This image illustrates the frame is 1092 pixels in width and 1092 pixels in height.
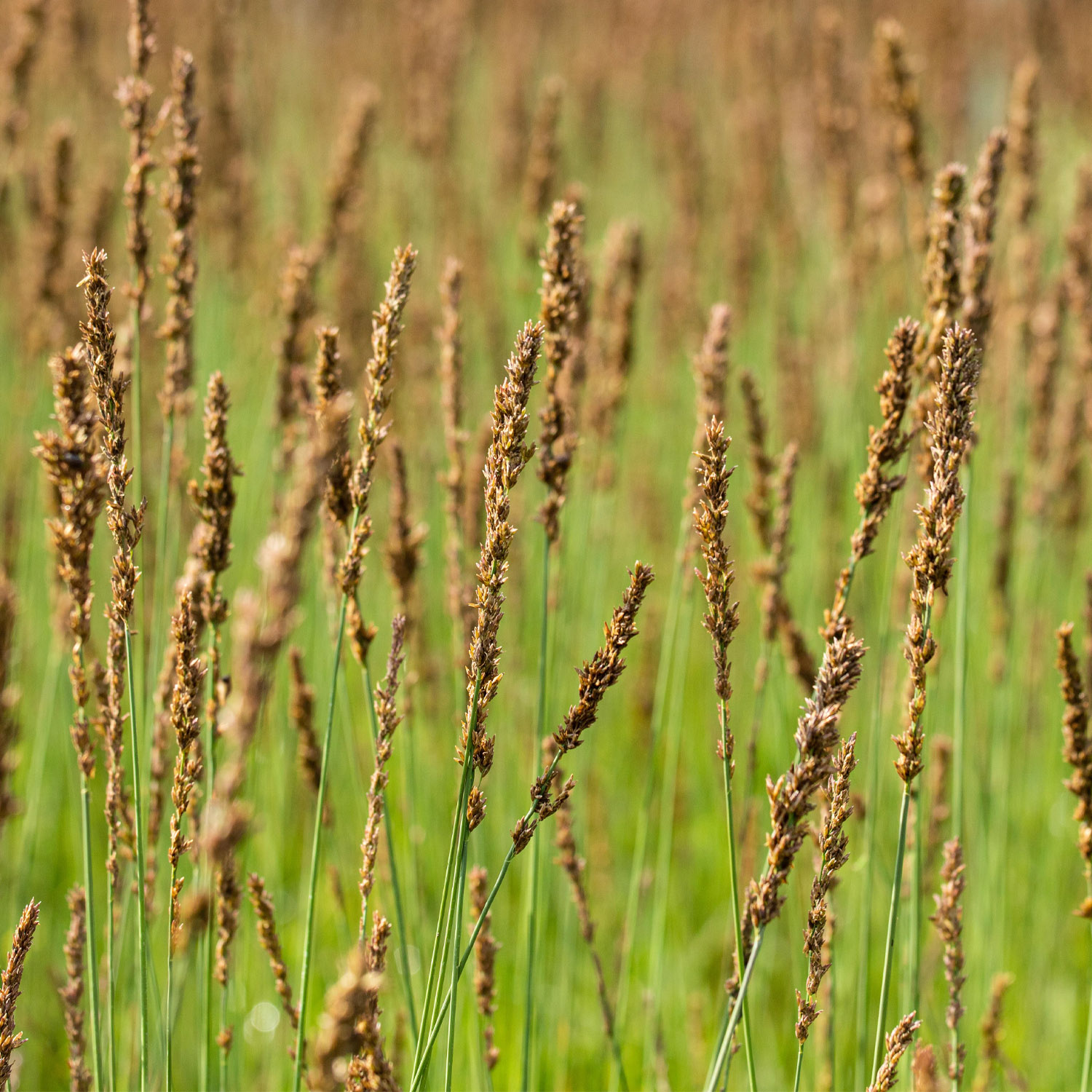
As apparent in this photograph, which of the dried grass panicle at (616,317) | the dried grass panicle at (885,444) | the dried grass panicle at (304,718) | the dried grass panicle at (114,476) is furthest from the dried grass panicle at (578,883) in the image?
the dried grass panicle at (616,317)

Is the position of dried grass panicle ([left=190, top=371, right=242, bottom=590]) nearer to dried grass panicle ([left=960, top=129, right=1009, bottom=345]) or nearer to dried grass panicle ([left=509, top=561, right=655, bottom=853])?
dried grass panicle ([left=509, top=561, right=655, bottom=853])

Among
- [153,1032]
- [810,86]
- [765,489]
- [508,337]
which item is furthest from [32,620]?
[810,86]

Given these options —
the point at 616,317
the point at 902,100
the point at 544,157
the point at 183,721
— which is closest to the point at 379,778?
the point at 183,721

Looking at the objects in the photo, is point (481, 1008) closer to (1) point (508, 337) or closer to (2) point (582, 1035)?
(2) point (582, 1035)

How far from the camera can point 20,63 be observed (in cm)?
232

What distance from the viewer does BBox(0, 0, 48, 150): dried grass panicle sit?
2.30 m

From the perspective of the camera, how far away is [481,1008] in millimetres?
1323

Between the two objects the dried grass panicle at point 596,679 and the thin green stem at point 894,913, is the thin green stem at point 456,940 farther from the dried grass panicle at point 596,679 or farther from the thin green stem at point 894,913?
the thin green stem at point 894,913

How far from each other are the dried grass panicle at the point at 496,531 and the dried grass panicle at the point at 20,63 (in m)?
1.89

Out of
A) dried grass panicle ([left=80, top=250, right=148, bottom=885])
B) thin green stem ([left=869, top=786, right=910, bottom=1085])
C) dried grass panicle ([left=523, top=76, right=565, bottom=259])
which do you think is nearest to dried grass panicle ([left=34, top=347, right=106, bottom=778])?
dried grass panicle ([left=80, top=250, right=148, bottom=885])

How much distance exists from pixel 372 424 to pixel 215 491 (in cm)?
27

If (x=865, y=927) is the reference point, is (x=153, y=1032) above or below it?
below

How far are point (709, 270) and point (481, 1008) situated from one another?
432cm

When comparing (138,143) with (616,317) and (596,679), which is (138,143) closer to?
(616,317)
